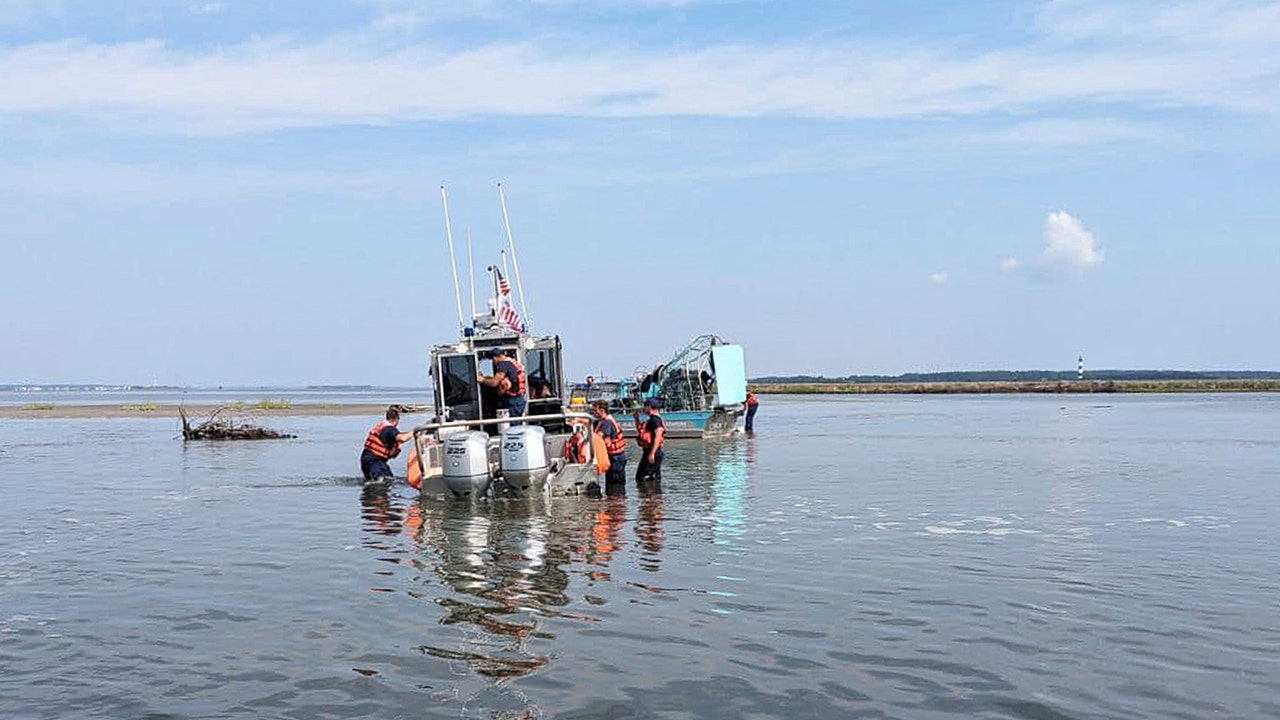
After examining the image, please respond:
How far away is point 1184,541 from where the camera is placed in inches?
624

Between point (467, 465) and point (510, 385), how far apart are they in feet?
8.56

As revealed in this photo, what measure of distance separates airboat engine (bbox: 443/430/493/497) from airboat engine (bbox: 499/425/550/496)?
13.5 inches

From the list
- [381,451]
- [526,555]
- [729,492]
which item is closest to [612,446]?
[729,492]

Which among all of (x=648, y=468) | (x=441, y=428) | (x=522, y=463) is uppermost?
(x=441, y=428)

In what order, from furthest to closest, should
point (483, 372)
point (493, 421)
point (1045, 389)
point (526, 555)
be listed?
point (1045, 389)
point (483, 372)
point (493, 421)
point (526, 555)

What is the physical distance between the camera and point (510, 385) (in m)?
21.4

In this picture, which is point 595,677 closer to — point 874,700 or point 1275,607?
point 874,700

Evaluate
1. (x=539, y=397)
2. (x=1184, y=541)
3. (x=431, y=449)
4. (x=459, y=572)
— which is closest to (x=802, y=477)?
(x=539, y=397)

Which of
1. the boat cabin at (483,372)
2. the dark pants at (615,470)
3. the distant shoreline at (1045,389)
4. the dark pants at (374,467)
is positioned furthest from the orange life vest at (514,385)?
the distant shoreline at (1045,389)

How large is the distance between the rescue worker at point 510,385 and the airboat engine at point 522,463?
1957mm

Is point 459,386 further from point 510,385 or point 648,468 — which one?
point 648,468

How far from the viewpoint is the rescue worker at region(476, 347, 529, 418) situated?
21.3 metres

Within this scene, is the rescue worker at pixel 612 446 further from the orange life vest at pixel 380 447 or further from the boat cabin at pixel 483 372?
the orange life vest at pixel 380 447

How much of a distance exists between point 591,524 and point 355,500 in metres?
6.19
